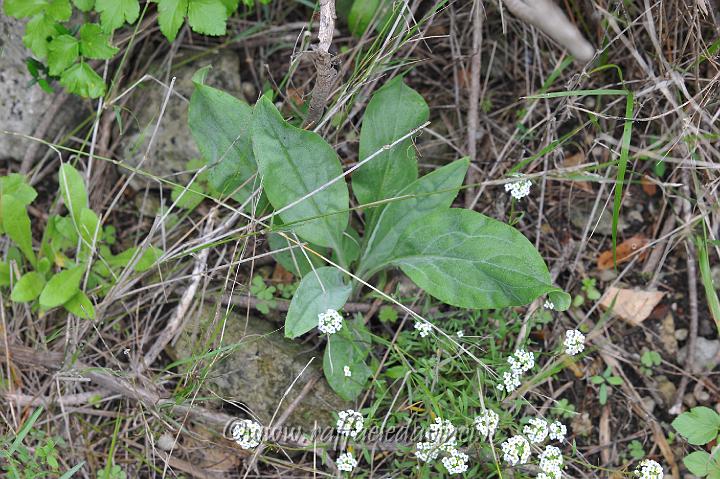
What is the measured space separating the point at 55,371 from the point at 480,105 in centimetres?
203

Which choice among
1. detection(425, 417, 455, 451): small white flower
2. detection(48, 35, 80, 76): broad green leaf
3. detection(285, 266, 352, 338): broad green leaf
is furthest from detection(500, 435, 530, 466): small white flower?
detection(48, 35, 80, 76): broad green leaf

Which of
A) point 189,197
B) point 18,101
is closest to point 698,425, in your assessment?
point 189,197

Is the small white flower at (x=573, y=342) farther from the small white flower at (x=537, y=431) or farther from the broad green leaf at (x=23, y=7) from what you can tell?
the broad green leaf at (x=23, y=7)

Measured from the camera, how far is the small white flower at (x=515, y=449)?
2160 millimetres

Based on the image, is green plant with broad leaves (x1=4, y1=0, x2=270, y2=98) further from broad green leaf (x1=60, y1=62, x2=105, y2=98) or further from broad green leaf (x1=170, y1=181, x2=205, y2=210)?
broad green leaf (x1=170, y1=181, x2=205, y2=210)

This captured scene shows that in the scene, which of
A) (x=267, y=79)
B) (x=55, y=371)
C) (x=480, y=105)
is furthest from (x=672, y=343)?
(x=55, y=371)

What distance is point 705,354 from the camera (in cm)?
261

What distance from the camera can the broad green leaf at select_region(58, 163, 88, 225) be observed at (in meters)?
2.65

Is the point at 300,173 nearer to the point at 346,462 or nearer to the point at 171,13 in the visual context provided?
the point at 171,13

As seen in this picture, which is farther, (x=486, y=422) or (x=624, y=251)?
(x=624, y=251)

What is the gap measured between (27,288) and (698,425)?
254cm

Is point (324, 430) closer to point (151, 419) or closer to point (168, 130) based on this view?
point (151, 419)

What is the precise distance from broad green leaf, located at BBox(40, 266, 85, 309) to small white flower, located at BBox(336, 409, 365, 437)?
3.73 feet

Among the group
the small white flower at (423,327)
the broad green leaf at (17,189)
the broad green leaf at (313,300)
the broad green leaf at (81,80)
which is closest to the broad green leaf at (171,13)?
the broad green leaf at (81,80)
